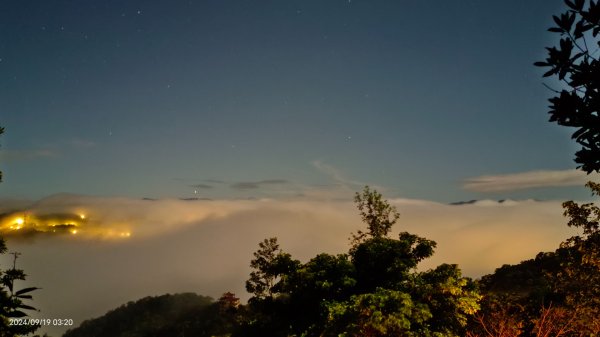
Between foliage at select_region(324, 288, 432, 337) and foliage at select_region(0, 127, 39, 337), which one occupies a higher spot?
foliage at select_region(0, 127, 39, 337)

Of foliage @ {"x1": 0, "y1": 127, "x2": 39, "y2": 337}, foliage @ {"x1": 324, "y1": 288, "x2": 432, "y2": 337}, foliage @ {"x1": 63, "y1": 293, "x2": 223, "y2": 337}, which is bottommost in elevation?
foliage @ {"x1": 63, "y1": 293, "x2": 223, "y2": 337}

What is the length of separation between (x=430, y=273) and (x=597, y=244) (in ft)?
24.4

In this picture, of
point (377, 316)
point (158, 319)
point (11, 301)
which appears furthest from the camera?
point (158, 319)

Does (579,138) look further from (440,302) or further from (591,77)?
(440,302)

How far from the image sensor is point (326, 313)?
17828mm

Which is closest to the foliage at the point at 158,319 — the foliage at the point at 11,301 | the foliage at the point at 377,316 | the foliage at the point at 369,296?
the foliage at the point at 369,296

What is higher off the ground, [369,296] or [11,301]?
[11,301]

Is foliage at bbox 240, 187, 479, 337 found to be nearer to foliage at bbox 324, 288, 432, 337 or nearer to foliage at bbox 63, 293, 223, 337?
foliage at bbox 324, 288, 432, 337

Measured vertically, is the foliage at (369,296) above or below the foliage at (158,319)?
above

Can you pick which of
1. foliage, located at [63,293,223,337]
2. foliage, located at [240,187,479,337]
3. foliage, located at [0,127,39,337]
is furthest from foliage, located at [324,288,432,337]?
foliage, located at [63,293,223,337]

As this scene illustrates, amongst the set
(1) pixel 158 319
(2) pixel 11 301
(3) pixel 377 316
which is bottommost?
(1) pixel 158 319

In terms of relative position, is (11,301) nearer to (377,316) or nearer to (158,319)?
(377,316)

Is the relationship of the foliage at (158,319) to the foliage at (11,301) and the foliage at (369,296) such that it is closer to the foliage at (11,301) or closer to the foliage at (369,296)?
the foliage at (369,296)

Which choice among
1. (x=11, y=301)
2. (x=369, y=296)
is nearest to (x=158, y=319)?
(x=369, y=296)
